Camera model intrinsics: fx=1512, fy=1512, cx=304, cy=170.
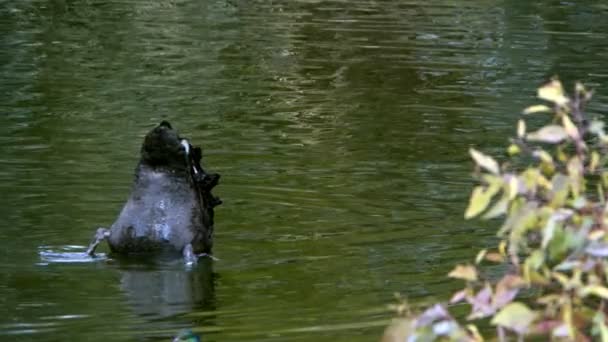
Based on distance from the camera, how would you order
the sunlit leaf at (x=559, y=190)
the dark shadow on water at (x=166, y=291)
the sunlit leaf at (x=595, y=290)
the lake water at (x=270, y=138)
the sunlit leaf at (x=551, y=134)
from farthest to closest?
1. the lake water at (x=270, y=138)
2. the dark shadow on water at (x=166, y=291)
3. the sunlit leaf at (x=551, y=134)
4. the sunlit leaf at (x=559, y=190)
5. the sunlit leaf at (x=595, y=290)

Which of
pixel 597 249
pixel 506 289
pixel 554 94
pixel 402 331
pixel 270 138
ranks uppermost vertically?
pixel 554 94

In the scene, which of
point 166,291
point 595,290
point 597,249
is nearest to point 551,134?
point 597,249

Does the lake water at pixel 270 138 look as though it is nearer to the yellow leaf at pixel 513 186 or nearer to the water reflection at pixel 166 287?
the water reflection at pixel 166 287

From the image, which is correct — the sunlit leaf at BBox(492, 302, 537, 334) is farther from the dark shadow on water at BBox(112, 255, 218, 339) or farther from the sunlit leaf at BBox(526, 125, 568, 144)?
the dark shadow on water at BBox(112, 255, 218, 339)

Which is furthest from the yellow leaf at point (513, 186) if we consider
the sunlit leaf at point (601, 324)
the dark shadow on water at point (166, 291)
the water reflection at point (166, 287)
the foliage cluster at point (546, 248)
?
the water reflection at point (166, 287)

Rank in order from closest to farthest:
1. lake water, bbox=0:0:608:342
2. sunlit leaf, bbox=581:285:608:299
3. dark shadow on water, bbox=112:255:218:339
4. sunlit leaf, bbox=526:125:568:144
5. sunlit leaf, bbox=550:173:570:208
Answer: sunlit leaf, bbox=581:285:608:299 → sunlit leaf, bbox=550:173:570:208 → sunlit leaf, bbox=526:125:568:144 → dark shadow on water, bbox=112:255:218:339 → lake water, bbox=0:0:608:342

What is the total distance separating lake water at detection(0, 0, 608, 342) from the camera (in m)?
8.56

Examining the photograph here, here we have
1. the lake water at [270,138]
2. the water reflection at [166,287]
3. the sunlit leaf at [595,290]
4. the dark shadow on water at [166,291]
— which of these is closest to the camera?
the sunlit leaf at [595,290]

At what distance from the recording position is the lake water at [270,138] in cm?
856

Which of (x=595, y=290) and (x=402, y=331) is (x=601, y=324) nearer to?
(x=595, y=290)

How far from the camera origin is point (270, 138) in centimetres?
1372

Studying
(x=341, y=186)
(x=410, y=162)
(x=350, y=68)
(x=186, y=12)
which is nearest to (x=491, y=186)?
(x=341, y=186)

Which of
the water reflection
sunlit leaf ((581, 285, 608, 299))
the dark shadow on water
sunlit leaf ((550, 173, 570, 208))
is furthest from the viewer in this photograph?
the water reflection

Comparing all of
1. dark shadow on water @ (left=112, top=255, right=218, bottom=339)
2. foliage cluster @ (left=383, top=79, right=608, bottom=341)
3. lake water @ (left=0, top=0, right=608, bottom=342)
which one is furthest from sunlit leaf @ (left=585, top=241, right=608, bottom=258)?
dark shadow on water @ (left=112, top=255, right=218, bottom=339)
